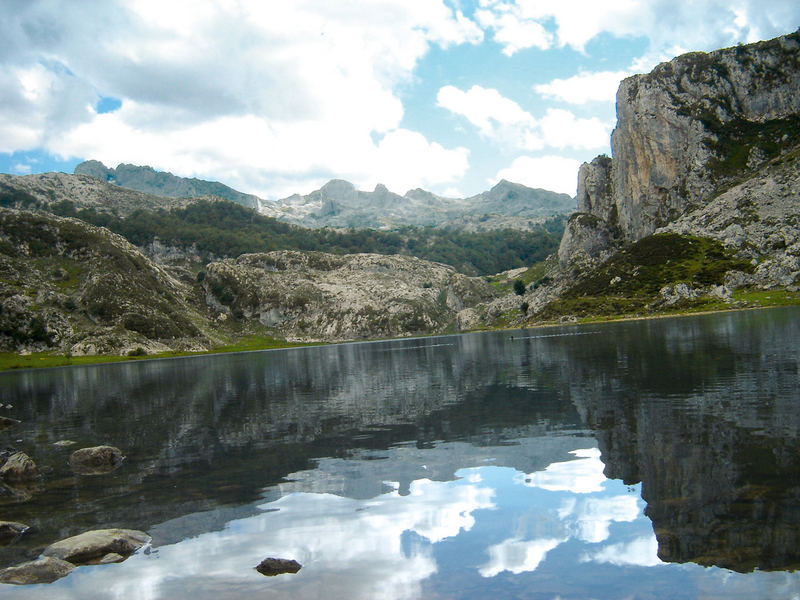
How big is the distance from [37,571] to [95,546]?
6.85 feet

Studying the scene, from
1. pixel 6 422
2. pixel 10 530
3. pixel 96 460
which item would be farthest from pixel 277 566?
pixel 6 422

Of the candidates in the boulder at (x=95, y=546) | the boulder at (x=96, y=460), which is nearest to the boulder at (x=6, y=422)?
the boulder at (x=96, y=460)

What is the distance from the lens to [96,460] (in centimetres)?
3491

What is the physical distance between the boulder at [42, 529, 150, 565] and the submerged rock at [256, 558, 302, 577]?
594 centimetres

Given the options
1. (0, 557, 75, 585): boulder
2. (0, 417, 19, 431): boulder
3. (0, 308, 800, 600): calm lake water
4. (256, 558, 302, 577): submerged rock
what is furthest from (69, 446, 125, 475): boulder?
(0, 417, 19, 431): boulder

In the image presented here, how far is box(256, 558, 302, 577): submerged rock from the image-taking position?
16641mm

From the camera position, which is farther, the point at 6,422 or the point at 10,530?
the point at 6,422

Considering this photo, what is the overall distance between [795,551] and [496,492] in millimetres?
10912

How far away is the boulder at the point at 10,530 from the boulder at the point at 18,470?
10981 mm

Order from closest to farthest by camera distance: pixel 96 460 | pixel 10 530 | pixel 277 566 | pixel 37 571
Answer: pixel 277 566 < pixel 37 571 < pixel 10 530 < pixel 96 460

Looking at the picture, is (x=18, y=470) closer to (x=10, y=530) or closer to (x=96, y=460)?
(x=96, y=460)

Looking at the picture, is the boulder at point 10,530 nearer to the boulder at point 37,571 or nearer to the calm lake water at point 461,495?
the calm lake water at point 461,495

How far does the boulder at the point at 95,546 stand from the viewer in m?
19.1

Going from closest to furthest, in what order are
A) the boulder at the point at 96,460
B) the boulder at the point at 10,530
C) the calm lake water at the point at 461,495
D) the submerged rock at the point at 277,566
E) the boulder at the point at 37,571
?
the calm lake water at the point at 461,495 < the submerged rock at the point at 277,566 < the boulder at the point at 37,571 < the boulder at the point at 10,530 < the boulder at the point at 96,460
